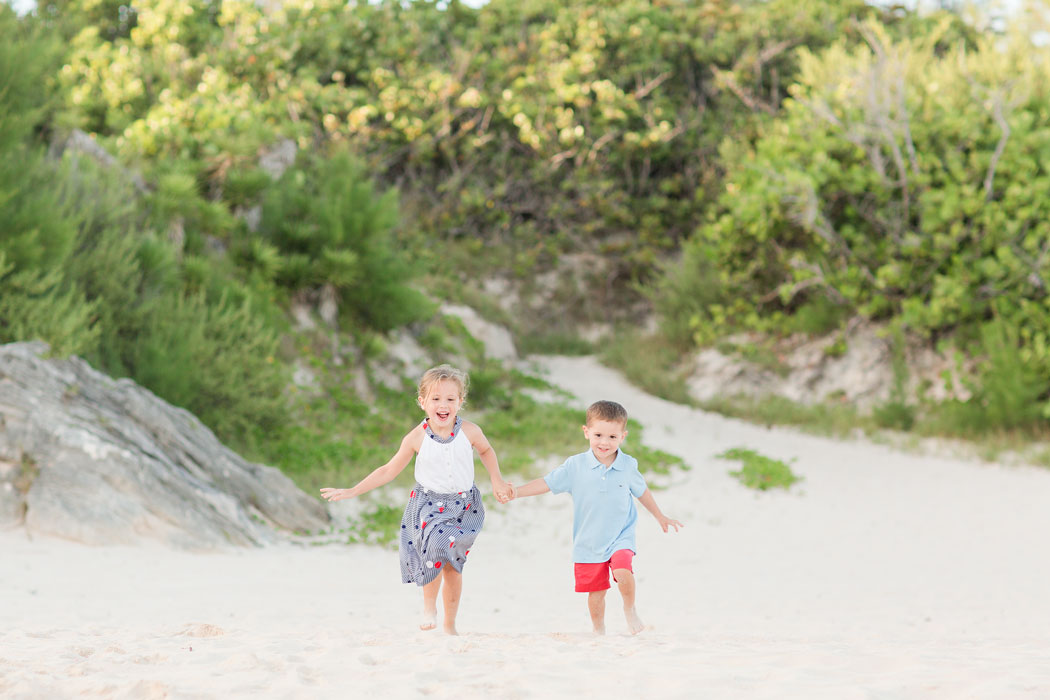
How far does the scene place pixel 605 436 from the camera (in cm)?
346

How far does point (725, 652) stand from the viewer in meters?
3.11

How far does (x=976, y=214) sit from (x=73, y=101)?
11642mm

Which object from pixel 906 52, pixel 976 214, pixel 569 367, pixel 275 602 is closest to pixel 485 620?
pixel 275 602

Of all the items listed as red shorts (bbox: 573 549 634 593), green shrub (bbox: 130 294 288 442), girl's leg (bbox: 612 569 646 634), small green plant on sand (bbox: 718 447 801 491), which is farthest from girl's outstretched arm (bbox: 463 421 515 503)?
small green plant on sand (bbox: 718 447 801 491)

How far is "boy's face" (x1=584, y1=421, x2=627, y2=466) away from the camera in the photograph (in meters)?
3.45

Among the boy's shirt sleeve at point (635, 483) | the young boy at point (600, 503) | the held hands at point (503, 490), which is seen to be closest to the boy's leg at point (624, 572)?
the young boy at point (600, 503)

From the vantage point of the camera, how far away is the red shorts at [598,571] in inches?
140

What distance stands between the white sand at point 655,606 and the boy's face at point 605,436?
2.46 ft

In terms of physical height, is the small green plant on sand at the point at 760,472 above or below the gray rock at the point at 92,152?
below

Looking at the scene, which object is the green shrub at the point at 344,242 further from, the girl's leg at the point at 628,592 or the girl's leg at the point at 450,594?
the girl's leg at the point at 628,592

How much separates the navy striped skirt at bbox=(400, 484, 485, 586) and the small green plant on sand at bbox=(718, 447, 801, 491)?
5583 millimetres

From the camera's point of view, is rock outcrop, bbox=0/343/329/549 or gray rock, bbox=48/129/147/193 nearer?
rock outcrop, bbox=0/343/329/549

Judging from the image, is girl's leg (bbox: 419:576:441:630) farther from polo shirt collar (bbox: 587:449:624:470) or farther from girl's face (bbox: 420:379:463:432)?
polo shirt collar (bbox: 587:449:624:470)

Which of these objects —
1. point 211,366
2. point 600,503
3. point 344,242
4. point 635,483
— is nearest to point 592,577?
point 600,503
